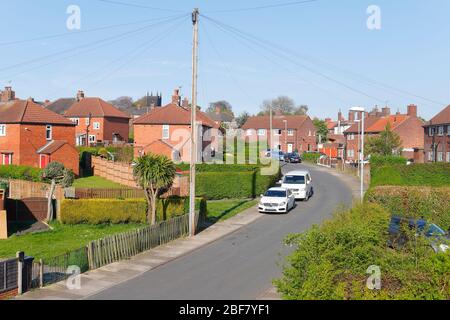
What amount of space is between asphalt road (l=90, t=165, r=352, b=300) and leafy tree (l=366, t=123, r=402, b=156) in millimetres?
38149

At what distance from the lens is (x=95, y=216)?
30.2 m

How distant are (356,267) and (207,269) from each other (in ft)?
30.4

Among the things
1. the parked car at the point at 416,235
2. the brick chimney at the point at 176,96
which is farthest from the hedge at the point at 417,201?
the brick chimney at the point at 176,96

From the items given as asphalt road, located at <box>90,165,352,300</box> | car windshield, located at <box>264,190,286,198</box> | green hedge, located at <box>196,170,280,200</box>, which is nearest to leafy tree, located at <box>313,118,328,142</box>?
green hedge, located at <box>196,170,280,200</box>

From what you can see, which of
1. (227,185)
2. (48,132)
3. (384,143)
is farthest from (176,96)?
(227,185)

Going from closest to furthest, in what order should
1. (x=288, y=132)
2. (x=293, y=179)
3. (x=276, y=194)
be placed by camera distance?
(x=276, y=194)
(x=293, y=179)
(x=288, y=132)

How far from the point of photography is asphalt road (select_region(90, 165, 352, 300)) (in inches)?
672

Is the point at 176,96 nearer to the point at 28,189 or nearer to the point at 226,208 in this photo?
the point at 28,189

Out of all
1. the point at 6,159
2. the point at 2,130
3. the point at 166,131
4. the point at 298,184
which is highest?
the point at 166,131

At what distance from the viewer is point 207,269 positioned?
66.9ft

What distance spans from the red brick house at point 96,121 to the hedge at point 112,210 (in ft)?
142

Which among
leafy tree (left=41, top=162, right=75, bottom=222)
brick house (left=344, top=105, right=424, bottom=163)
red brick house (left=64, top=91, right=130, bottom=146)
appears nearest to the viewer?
leafy tree (left=41, top=162, right=75, bottom=222)

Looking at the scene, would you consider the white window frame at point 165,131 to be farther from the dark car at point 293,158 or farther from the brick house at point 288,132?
the brick house at point 288,132

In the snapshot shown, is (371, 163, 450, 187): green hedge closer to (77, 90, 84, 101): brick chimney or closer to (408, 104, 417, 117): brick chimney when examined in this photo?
(408, 104, 417, 117): brick chimney
